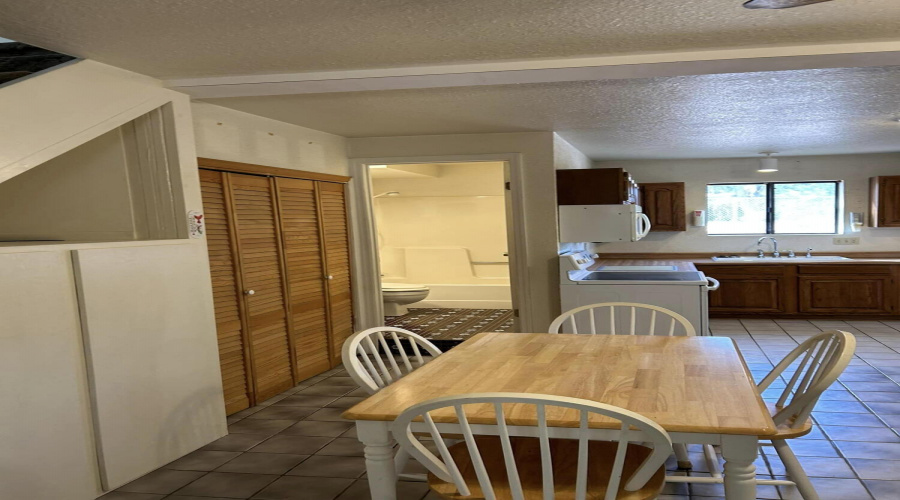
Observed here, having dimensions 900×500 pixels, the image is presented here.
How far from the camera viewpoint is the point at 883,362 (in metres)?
4.16

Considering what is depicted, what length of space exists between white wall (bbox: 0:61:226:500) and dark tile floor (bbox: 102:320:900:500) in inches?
13.6

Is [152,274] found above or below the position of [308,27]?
below

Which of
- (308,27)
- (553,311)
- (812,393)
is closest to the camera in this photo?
(812,393)

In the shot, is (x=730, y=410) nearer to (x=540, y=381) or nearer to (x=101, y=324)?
(x=540, y=381)

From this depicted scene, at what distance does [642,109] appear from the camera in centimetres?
354

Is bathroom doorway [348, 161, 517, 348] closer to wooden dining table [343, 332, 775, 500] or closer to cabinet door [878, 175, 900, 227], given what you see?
cabinet door [878, 175, 900, 227]

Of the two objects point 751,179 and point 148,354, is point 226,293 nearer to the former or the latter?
point 148,354

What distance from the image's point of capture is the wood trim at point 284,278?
153 inches

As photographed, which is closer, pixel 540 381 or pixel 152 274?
pixel 540 381

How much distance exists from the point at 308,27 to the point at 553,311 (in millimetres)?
3187

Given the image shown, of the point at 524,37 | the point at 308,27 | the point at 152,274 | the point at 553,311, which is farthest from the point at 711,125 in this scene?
the point at 152,274

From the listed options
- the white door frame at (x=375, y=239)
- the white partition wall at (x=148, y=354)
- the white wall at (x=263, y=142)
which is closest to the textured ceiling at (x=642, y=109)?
the white wall at (x=263, y=142)

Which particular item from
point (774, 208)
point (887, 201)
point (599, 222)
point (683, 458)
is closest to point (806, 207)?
point (774, 208)

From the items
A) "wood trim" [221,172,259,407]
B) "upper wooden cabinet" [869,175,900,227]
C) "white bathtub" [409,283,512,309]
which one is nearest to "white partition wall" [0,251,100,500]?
"wood trim" [221,172,259,407]
